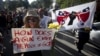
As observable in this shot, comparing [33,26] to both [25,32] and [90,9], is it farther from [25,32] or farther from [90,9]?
[90,9]

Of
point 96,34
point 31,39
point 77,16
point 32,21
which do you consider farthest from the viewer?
point 96,34

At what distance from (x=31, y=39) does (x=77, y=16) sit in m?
2.50

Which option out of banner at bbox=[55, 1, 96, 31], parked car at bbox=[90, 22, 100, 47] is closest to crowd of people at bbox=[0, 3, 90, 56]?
banner at bbox=[55, 1, 96, 31]

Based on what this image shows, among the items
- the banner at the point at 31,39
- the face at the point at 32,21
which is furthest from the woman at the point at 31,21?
the banner at the point at 31,39

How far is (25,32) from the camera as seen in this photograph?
5.67 meters

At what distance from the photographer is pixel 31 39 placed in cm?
575

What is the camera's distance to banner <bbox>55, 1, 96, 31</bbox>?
7.77 m

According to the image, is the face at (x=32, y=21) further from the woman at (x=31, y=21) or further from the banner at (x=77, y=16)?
the banner at (x=77, y=16)

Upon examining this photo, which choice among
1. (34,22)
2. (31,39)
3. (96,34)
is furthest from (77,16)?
(96,34)

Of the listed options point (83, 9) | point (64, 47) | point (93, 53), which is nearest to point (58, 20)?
point (83, 9)

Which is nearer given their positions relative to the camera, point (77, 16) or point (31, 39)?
point (31, 39)

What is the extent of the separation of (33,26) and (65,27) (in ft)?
7.92

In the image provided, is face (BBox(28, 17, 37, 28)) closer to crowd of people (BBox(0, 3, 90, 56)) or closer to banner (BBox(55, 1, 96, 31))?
crowd of people (BBox(0, 3, 90, 56))

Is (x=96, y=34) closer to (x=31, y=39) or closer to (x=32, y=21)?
(x=31, y=39)
